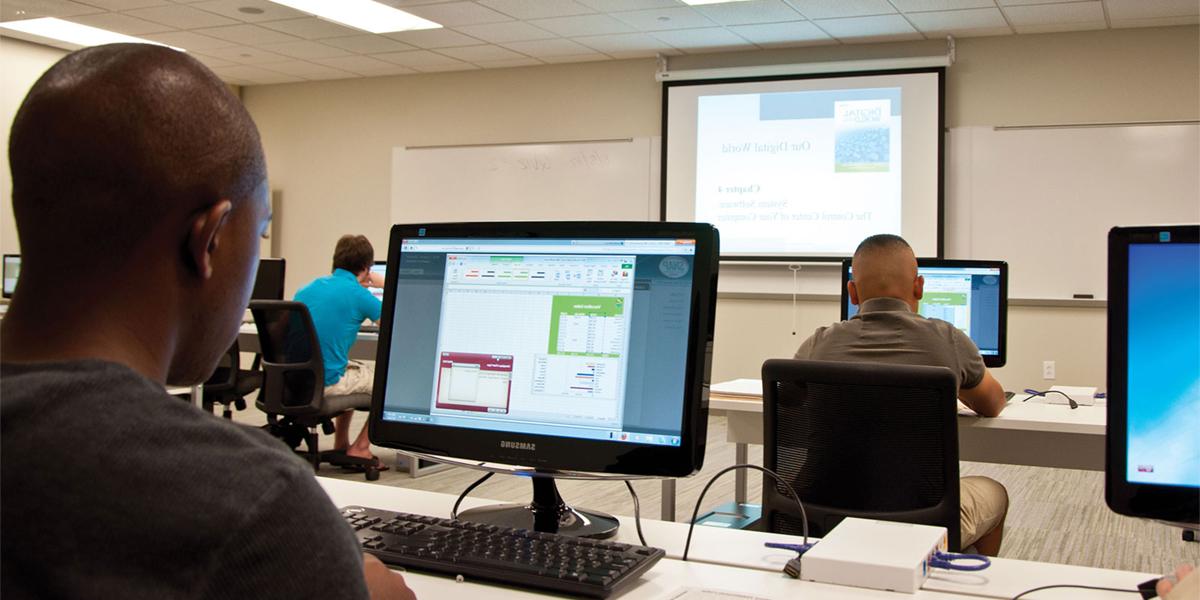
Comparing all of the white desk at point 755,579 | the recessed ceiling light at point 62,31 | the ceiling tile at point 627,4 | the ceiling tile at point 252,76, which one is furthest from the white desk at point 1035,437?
the ceiling tile at point 252,76

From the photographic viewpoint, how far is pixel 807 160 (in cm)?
641

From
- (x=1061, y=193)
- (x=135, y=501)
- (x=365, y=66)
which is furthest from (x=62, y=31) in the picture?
(x=135, y=501)

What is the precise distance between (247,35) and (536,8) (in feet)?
7.01

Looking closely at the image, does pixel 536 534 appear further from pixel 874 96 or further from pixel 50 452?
pixel 874 96

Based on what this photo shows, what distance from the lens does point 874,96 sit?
6.25m

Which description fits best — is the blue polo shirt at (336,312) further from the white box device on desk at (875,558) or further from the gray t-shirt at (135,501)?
the gray t-shirt at (135,501)

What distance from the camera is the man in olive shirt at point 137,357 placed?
1.89ft

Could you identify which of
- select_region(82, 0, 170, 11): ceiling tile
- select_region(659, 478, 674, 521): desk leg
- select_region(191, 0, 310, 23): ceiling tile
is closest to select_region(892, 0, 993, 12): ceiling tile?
select_region(191, 0, 310, 23): ceiling tile

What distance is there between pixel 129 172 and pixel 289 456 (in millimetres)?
220

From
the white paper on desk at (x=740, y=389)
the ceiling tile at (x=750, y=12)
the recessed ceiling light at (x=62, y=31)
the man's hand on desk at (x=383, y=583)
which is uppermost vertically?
the recessed ceiling light at (x=62, y=31)

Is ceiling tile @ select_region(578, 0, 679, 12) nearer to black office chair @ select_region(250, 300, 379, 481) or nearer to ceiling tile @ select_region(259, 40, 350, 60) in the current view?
ceiling tile @ select_region(259, 40, 350, 60)

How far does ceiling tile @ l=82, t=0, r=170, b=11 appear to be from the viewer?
5.71m

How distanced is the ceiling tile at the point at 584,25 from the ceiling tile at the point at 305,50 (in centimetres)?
172

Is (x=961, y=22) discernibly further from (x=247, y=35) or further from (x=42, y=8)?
(x=42, y=8)
